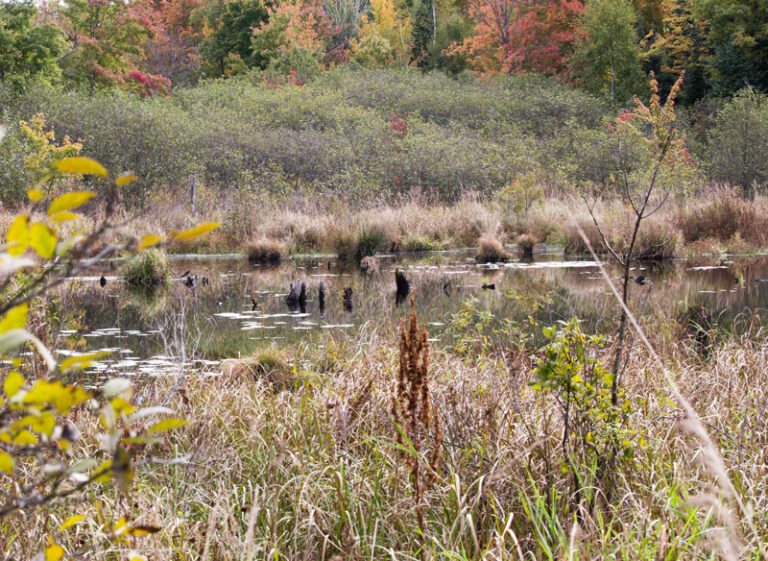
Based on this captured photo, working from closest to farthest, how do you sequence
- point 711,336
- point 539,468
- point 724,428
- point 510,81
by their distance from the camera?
point 539,468
point 724,428
point 711,336
point 510,81

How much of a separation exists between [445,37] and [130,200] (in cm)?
2475

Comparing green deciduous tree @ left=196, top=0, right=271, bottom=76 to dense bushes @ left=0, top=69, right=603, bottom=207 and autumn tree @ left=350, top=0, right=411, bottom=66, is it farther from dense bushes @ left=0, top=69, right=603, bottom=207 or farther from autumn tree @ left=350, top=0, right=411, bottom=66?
autumn tree @ left=350, top=0, right=411, bottom=66

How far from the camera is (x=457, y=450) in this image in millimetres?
3361

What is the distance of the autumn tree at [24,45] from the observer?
24.4m

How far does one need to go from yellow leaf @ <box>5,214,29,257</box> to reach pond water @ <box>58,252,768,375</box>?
171 inches

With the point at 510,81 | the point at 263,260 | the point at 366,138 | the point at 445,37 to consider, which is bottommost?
the point at 263,260

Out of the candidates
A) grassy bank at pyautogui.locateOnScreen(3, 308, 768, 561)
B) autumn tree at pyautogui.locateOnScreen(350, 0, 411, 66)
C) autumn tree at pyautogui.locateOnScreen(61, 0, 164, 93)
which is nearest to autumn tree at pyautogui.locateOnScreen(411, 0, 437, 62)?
autumn tree at pyautogui.locateOnScreen(350, 0, 411, 66)

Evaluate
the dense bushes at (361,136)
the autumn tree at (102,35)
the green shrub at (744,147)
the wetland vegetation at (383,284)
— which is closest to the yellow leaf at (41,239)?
the wetland vegetation at (383,284)

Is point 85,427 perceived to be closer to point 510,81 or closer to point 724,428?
point 724,428

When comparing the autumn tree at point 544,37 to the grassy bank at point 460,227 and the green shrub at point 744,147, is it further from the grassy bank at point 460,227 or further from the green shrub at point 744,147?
the grassy bank at point 460,227

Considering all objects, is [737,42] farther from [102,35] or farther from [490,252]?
[102,35]

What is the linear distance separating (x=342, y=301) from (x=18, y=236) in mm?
9357

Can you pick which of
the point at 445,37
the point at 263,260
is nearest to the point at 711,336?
the point at 263,260

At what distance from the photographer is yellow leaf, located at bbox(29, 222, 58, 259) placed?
0.88m
